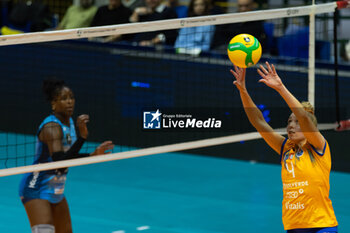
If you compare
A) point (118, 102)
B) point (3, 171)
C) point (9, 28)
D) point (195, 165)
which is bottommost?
point (3, 171)

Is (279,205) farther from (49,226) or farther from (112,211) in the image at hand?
(49,226)

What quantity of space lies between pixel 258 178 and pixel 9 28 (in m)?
7.98

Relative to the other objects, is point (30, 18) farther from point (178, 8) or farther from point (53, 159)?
point (53, 159)

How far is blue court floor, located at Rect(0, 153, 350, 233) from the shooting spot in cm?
925

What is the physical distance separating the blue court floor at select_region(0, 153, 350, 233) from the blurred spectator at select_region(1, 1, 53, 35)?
495cm

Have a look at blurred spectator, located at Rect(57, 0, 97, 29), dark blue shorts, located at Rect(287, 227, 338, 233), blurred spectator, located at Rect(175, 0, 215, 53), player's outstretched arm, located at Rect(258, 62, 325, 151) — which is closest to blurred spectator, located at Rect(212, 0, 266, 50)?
blurred spectator, located at Rect(175, 0, 215, 53)

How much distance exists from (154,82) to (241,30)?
5.96 feet

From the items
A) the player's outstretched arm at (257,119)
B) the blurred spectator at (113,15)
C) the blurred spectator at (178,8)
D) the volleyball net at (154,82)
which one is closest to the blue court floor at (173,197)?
the volleyball net at (154,82)

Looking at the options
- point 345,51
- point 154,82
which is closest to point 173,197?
point 154,82

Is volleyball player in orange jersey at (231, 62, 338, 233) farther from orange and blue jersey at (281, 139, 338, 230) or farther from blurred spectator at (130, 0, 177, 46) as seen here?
blurred spectator at (130, 0, 177, 46)

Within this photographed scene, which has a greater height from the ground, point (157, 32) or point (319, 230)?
point (157, 32)

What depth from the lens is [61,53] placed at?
14078 millimetres

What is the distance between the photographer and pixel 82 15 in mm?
15617

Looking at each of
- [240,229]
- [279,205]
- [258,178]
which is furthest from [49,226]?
[258,178]
